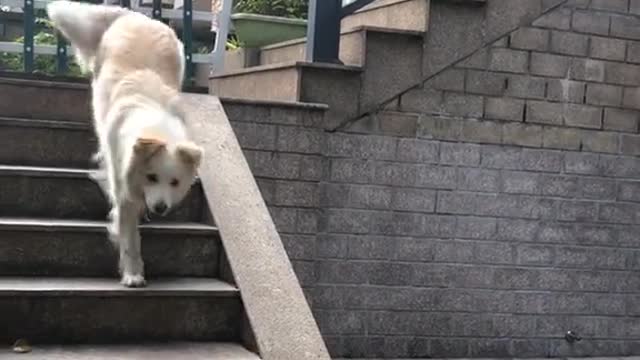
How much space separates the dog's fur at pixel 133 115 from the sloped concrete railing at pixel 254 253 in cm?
32

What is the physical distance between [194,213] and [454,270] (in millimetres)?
2062

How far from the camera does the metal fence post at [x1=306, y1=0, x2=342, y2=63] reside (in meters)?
5.10

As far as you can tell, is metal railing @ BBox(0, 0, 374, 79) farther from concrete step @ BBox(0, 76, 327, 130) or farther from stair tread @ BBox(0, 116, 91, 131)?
stair tread @ BBox(0, 116, 91, 131)

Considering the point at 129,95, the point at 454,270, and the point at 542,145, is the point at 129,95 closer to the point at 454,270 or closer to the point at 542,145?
the point at 454,270

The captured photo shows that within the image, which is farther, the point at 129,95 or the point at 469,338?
the point at 469,338

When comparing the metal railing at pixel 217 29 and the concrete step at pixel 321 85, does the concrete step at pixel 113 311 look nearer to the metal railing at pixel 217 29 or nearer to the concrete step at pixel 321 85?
the concrete step at pixel 321 85

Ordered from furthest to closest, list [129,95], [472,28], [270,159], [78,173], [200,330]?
1. [472,28]
2. [270,159]
3. [78,173]
4. [129,95]
5. [200,330]

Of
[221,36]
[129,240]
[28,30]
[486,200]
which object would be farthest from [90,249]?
[221,36]

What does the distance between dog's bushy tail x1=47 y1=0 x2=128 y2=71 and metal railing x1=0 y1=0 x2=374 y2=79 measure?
101 cm

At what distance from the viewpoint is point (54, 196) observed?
3904 mm

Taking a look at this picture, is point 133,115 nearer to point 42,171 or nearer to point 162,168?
point 162,168

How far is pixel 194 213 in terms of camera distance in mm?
4062

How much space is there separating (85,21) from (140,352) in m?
1.99

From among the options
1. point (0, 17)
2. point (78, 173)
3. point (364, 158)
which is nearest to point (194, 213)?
point (78, 173)
